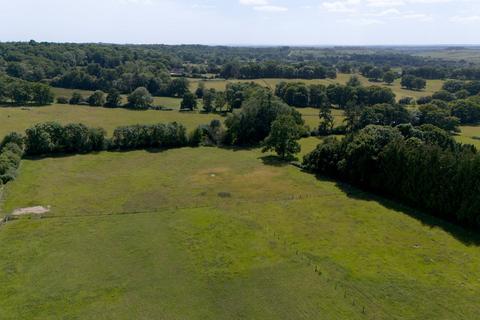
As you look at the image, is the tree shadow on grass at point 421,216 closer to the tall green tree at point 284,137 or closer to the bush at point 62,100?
the tall green tree at point 284,137

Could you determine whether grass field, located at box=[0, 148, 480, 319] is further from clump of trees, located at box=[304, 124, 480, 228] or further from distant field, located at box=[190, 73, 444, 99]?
distant field, located at box=[190, 73, 444, 99]

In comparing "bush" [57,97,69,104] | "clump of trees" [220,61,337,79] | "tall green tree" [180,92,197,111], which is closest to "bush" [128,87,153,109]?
"tall green tree" [180,92,197,111]

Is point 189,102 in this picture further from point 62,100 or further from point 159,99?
point 62,100

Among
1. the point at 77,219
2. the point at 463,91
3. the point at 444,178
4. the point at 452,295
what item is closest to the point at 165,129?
the point at 77,219

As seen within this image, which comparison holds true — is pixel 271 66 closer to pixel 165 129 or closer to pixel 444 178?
pixel 165 129

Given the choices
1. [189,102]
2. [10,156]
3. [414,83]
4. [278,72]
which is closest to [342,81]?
[278,72]
